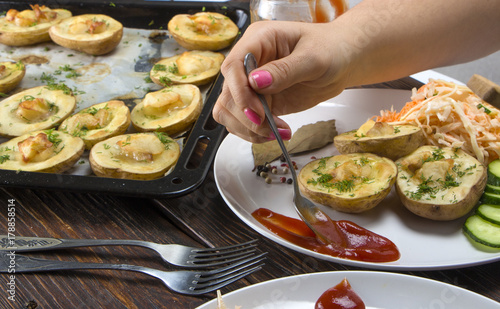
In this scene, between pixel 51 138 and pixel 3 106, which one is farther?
pixel 3 106

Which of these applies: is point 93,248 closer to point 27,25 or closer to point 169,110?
point 169,110

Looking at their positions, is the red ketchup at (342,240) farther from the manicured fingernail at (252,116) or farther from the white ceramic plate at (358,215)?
the manicured fingernail at (252,116)

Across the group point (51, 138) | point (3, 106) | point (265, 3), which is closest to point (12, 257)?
point (51, 138)

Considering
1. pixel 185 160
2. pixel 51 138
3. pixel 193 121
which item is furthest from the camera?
pixel 193 121

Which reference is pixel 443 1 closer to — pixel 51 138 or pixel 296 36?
pixel 296 36

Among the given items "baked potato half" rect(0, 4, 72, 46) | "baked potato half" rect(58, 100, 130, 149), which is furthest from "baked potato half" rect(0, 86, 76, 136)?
"baked potato half" rect(0, 4, 72, 46)

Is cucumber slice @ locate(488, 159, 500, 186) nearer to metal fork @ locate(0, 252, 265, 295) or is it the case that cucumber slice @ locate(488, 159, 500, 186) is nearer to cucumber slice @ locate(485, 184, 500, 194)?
cucumber slice @ locate(485, 184, 500, 194)

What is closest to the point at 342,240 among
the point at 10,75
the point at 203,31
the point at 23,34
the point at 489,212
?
the point at 489,212

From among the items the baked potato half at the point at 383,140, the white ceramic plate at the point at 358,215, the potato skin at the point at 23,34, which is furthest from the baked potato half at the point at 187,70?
the baked potato half at the point at 383,140
